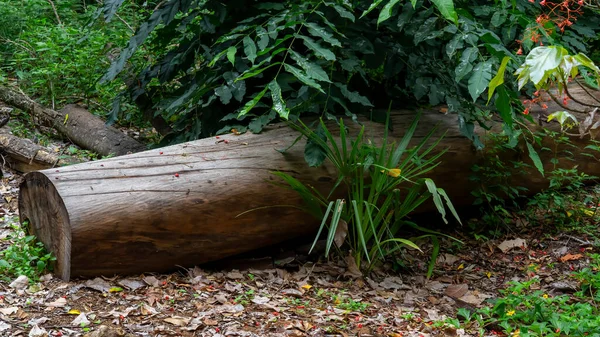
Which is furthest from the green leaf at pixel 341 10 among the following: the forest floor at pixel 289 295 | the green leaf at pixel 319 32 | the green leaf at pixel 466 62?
the forest floor at pixel 289 295

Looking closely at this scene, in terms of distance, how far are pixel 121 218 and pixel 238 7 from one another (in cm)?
160

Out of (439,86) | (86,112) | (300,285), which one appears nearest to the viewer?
(300,285)

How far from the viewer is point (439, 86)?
3723 mm

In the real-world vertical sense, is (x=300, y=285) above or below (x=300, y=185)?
below

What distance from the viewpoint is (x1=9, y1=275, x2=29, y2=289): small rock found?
3.04 meters

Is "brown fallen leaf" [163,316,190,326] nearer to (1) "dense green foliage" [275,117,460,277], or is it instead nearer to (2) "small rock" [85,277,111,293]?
(2) "small rock" [85,277,111,293]

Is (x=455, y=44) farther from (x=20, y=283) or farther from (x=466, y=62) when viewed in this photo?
(x=20, y=283)

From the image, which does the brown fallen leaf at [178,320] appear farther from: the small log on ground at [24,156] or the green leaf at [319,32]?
the small log on ground at [24,156]

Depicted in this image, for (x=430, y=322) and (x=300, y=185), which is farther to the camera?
(x=300, y=185)

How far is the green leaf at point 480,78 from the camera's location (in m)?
2.84

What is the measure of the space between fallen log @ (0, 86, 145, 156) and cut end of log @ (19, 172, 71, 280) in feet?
5.02

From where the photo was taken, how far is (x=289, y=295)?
3.28 metres

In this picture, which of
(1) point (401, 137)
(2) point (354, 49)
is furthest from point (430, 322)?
(2) point (354, 49)

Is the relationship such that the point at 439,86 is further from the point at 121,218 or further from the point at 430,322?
the point at 121,218
